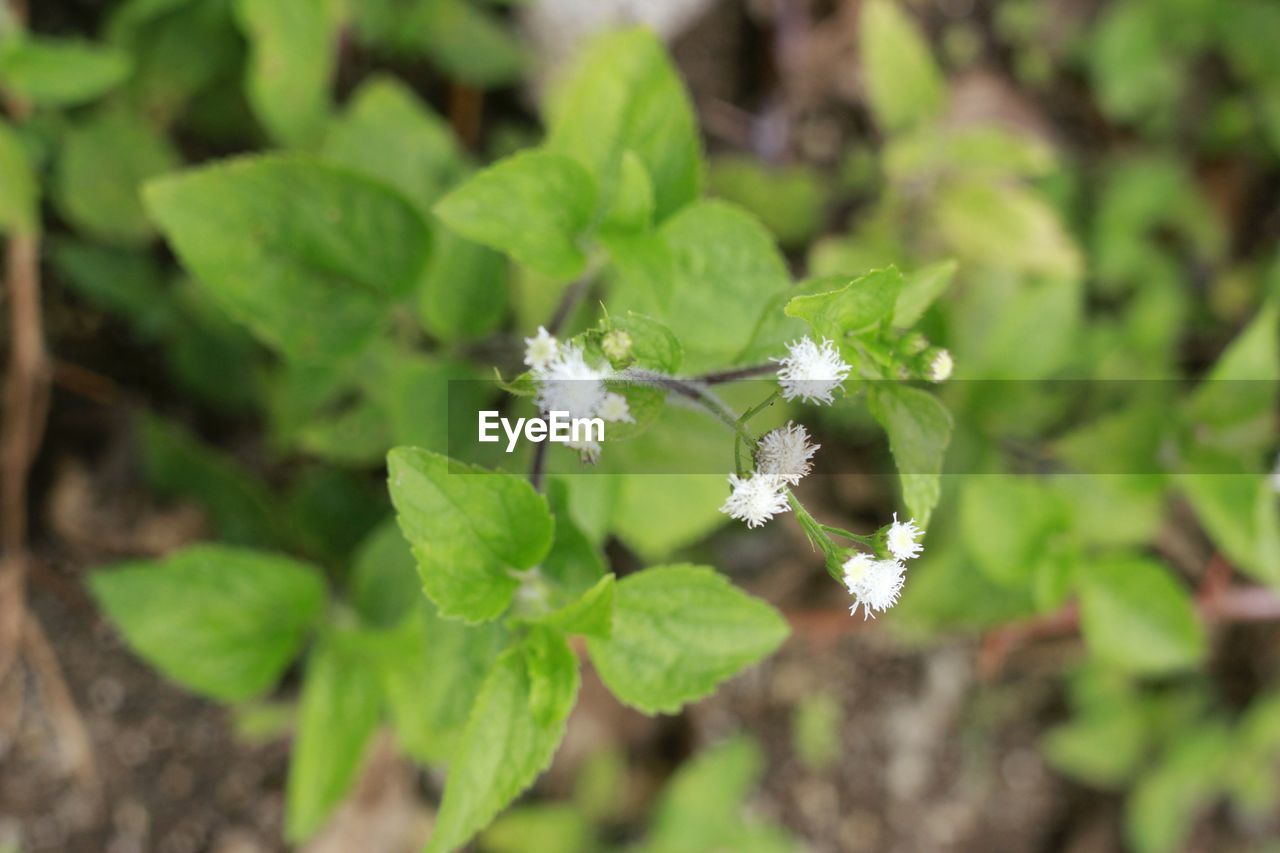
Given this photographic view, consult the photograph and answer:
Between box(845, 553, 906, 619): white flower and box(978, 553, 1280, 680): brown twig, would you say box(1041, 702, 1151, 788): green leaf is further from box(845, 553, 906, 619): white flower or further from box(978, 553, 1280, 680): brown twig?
box(845, 553, 906, 619): white flower

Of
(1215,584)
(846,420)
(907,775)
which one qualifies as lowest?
(907,775)

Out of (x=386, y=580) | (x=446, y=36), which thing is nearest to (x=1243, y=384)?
(x=386, y=580)

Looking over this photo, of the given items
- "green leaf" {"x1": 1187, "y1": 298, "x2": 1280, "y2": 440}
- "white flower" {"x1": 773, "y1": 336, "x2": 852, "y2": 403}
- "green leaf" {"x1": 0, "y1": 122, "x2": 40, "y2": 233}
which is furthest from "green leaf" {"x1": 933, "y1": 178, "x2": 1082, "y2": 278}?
"green leaf" {"x1": 0, "y1": 122, "x2": 40, "y2": 233}

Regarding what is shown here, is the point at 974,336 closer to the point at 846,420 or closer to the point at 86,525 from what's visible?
the point at 846,420

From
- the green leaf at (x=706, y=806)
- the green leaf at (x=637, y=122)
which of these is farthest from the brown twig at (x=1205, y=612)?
the green leaf at (x=637, y=122)

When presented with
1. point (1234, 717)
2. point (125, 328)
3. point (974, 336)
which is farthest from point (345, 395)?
point (1234, 717)

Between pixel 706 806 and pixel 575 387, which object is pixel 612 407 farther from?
pixel 706 806
